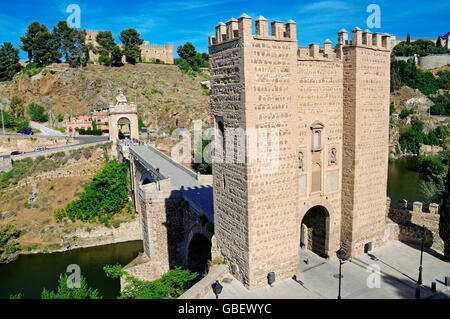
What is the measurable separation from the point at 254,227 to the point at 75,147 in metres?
31.0

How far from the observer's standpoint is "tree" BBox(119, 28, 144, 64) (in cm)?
6656

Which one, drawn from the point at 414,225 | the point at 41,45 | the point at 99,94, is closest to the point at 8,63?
the point at 41,45

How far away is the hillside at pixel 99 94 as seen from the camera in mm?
52719

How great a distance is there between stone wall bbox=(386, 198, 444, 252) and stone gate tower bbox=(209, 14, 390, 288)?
994 mm

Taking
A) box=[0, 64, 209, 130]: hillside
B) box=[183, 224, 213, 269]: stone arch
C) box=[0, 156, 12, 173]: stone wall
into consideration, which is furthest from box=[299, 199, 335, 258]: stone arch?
box=[0, 64, 209, 130]: hillside

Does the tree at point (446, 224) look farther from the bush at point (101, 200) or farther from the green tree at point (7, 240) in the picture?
the green tree at point (7, 240)

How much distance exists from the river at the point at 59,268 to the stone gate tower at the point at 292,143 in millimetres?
12802

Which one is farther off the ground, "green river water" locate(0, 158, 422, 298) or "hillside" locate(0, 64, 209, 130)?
"hillside" locate(0, 64, 209, 130)

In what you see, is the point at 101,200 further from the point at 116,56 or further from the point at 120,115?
the point at 116,56

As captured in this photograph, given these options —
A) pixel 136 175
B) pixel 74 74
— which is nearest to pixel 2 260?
pixel 136 175

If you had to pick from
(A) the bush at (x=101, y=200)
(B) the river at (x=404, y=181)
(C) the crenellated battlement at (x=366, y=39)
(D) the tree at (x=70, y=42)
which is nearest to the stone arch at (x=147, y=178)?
(A) the bush at (x=101, y=200)

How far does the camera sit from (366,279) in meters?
11.8

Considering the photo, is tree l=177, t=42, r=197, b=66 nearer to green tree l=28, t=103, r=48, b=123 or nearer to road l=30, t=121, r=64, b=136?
green tree l=28, t=103, r=48, b=123
